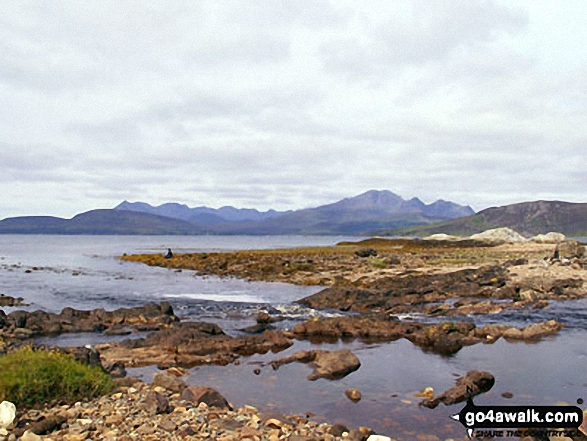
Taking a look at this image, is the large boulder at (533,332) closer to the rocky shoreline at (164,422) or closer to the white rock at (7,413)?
the rocky shoreline at (164,422)

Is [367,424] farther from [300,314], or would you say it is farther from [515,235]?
[515,235]

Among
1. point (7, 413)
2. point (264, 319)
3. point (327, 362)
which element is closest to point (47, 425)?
point (7, 413)

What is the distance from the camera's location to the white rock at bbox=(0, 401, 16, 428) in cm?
1079

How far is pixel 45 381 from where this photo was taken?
1248 centimetres

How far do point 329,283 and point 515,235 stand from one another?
129 metres

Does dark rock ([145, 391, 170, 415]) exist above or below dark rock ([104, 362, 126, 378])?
above

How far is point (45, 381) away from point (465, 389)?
11.8 meters

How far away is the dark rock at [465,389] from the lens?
1458 cm

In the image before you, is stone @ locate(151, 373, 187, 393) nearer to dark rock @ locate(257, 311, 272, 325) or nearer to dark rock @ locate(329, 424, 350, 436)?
dark rock @ locate(329, 424, 350, 436)

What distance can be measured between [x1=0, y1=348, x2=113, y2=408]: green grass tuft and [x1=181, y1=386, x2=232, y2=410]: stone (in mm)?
2215

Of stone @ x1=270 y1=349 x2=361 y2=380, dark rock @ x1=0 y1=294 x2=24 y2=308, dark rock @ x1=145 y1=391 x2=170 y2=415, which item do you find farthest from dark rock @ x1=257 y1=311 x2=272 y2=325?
dark rock @ x1=0 y1=294 x2=24 y2=308

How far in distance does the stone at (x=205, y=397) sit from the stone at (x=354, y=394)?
376 cm

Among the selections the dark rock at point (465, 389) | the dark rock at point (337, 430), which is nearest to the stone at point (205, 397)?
the dark rock at point (337, 430)

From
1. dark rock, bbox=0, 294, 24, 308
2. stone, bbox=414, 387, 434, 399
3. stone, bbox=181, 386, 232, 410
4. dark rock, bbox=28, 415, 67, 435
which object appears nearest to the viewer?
dark rock, bbox=28, 415, 67, 435
